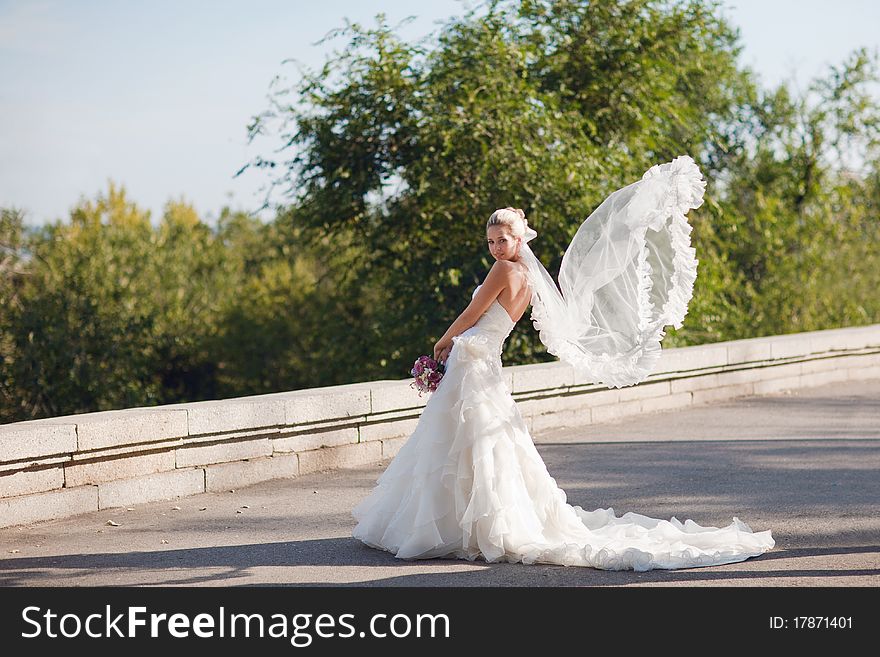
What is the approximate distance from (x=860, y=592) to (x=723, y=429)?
6.27 m

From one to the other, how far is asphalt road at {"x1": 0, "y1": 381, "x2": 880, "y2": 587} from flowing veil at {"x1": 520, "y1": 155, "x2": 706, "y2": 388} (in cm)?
130

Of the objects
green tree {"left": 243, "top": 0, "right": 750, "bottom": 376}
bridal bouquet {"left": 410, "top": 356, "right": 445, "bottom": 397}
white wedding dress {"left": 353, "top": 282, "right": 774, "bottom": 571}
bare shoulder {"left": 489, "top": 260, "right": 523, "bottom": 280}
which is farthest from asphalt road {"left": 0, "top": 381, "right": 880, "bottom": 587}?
green tree {"left": 243, "top": 0, "right": 750, "bottom": 376}

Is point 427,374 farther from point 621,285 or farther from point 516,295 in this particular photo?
point 621,285

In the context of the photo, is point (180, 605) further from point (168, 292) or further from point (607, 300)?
point (168, 292)

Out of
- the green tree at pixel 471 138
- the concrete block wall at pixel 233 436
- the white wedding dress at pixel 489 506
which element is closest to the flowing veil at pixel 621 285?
the white wedding dress at pixel 489 506

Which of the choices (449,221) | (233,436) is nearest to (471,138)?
(449,221)

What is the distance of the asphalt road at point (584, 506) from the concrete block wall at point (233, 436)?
15cm

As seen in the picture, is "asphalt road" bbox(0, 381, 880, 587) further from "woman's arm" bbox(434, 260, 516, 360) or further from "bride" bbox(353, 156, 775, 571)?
"woman's arm" bbox(434, 260, 516, 360)

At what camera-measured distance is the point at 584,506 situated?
7.77 m

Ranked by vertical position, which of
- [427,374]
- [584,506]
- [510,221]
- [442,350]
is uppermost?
[510,221]

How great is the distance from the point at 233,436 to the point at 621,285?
327 cm

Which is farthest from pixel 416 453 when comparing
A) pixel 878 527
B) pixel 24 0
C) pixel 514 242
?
pixel 24 0

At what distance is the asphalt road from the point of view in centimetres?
576

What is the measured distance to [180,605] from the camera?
5.20m
